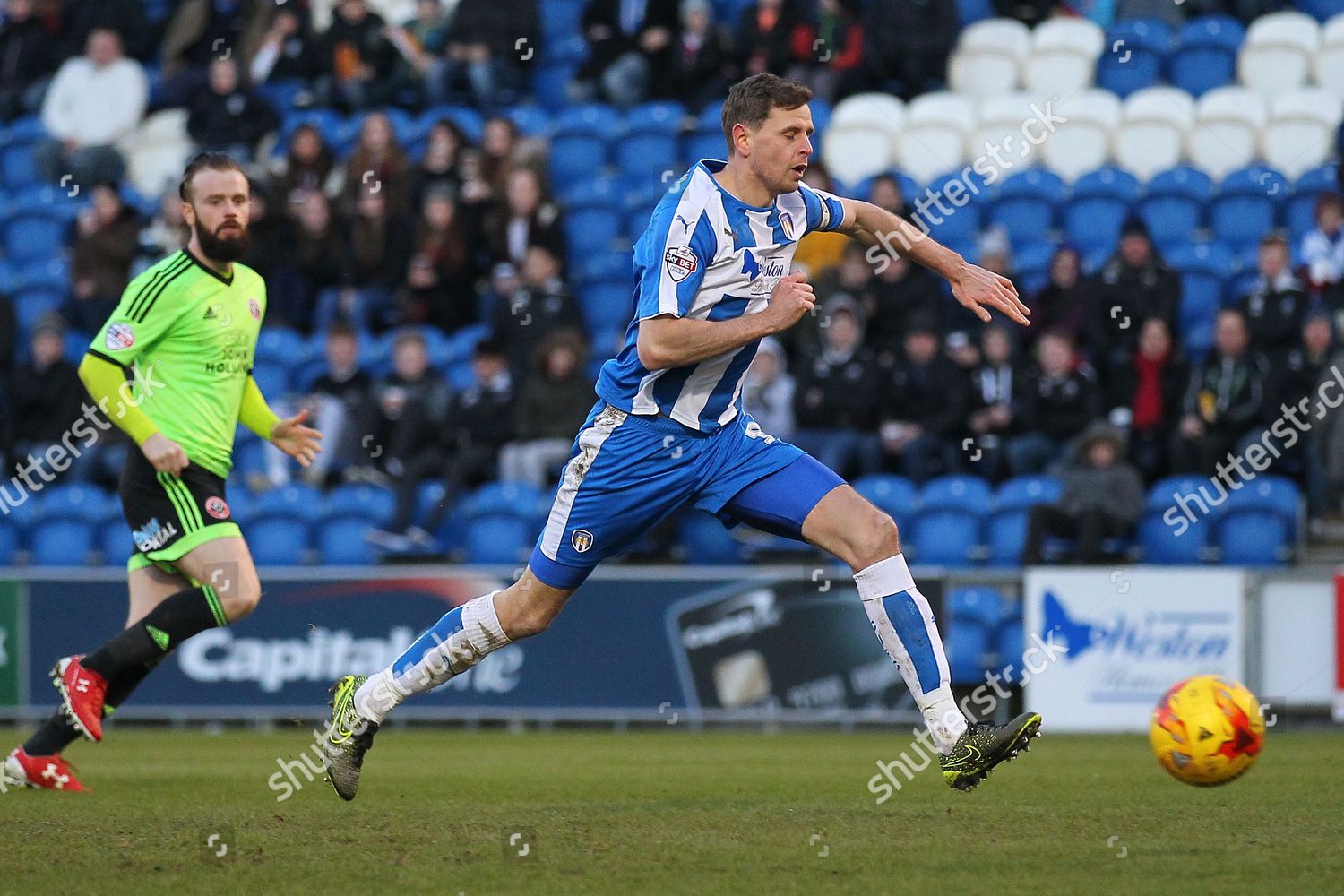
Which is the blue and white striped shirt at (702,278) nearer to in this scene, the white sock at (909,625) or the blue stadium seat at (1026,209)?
the white sock at (909,625)

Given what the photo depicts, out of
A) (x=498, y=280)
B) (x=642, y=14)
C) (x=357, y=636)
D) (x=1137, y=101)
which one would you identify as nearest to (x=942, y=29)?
(x=1137, y=101)

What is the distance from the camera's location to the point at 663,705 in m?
13.0

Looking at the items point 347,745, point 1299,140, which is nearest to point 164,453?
point 347,745

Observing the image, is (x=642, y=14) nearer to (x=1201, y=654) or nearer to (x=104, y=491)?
(x=104, y=491)

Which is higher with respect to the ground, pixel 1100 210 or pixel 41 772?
pixel 1100 210

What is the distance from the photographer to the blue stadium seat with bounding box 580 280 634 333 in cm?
1584

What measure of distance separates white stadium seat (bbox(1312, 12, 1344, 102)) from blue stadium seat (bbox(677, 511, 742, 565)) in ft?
24.6

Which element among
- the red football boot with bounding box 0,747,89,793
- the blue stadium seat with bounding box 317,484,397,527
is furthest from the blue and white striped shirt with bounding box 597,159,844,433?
the blue stadium seat with bounding box 317,484,397,527

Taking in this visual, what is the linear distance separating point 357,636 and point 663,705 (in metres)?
2.35

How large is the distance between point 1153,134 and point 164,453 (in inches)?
448

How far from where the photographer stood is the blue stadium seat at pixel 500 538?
13586 mm

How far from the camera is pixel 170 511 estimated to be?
793cm

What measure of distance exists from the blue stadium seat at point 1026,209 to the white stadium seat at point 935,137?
26.0 inches

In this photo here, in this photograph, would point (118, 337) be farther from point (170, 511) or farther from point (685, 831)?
point (685, 831)
